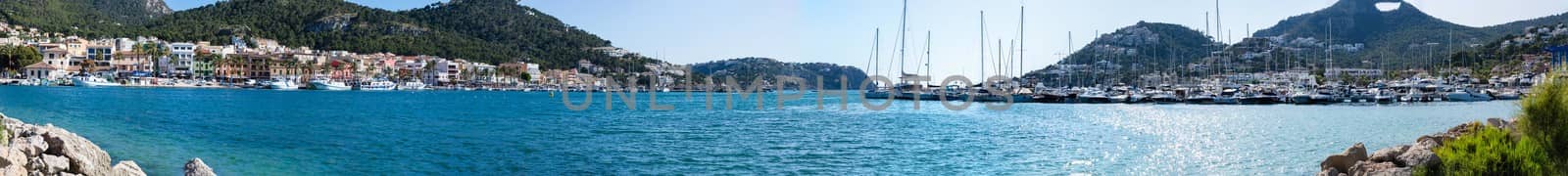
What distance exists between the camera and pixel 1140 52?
330 ft

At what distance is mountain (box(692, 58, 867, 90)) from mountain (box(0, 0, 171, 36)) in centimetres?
7836

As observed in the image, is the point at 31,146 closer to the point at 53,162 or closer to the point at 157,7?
the point at 53,162

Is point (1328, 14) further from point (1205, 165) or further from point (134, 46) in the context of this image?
point (134, 46)

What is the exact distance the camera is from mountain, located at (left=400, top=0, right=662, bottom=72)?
134488 mm

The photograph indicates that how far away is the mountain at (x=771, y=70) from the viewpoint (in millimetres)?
165625

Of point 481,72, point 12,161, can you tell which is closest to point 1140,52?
point 481,72

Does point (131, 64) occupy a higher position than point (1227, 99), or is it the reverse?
point (131, 64)

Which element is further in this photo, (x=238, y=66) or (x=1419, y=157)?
(x=238, y=66)

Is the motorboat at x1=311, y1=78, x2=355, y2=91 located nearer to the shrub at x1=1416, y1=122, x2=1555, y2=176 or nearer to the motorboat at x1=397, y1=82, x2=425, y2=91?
the motorboat at x1=397, y1=82, x2=425, y2=91

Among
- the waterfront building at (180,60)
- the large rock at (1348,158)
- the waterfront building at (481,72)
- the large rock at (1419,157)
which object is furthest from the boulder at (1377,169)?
the waterfront building at (481,72)

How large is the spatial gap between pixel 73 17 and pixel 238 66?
1167 inches

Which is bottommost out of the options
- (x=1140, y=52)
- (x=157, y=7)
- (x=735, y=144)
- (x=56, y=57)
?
(x=735, y=144)

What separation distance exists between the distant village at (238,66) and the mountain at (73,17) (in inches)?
127

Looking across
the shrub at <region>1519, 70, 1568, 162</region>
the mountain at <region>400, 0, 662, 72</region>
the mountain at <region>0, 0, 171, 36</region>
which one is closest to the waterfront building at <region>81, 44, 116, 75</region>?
the mountain at <region>0, 0, 171, 36</region>
